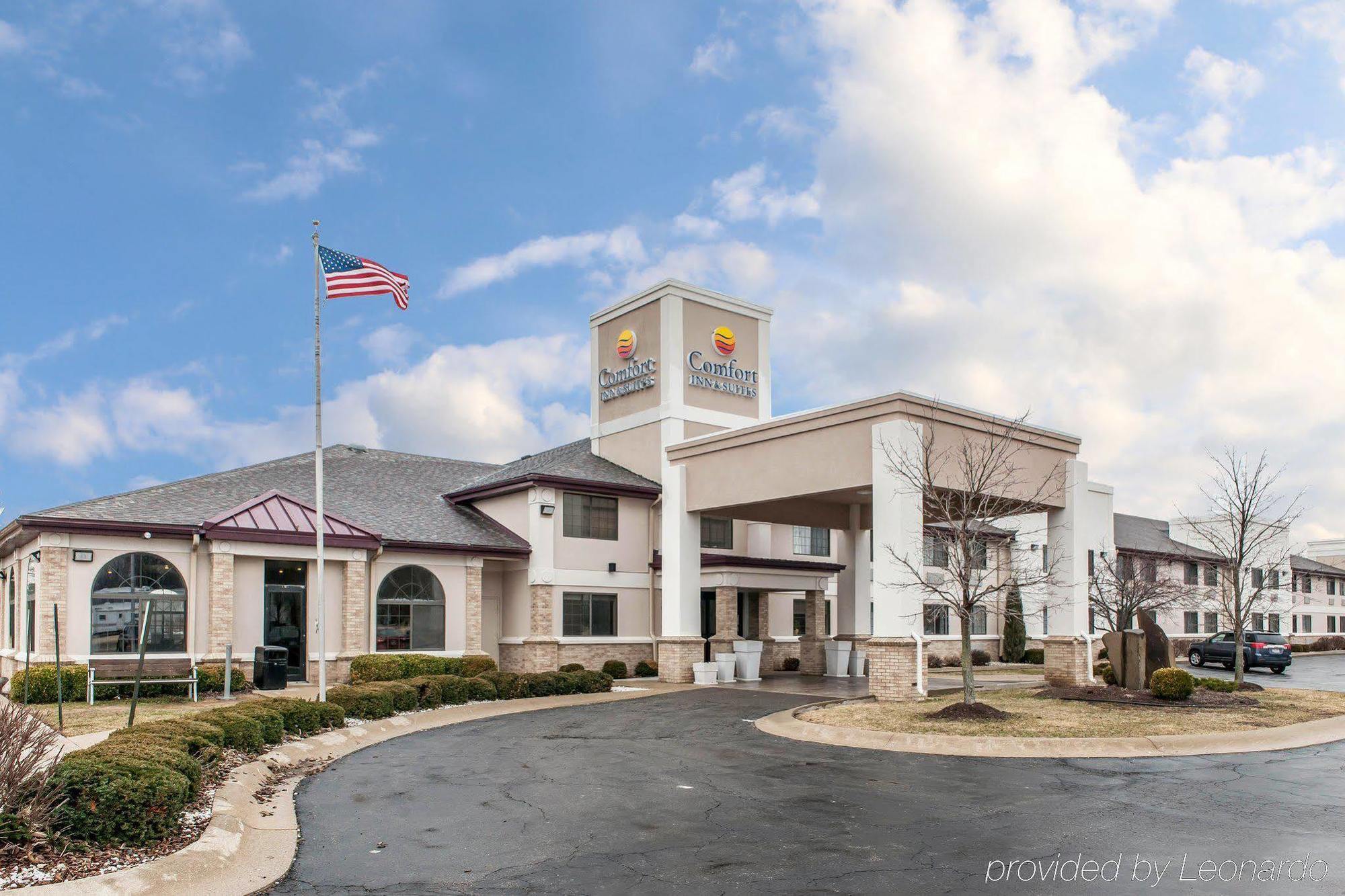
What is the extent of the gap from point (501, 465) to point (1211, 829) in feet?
113

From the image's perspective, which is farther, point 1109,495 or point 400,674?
point 1109,495

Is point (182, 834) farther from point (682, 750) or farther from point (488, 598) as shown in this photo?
point (488, 598)

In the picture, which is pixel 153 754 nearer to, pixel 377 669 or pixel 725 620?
pixel 377 669

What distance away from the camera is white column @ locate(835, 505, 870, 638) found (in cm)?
3450

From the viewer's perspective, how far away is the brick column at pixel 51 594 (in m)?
24.0

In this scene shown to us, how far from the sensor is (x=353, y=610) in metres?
27.8

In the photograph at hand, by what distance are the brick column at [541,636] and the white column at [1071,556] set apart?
47.2ft

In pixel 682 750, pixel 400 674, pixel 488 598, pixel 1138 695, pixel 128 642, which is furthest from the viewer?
pixel 488 598

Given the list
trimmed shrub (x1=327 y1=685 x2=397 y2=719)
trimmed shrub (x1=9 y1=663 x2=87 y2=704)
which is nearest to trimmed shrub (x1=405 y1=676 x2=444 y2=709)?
trimmed shrub (x1=327 y1=685 x2=397 y2=719)

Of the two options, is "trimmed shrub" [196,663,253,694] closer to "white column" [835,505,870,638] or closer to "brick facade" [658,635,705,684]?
"brick facade" [658,635,705,684]

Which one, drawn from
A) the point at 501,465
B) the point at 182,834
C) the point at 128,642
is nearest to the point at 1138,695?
the point at 182,834

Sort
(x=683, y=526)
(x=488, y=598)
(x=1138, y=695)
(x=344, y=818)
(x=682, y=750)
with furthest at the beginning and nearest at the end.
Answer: (x=488, y=598), (x=683, y=526), (x=1138, y=695), (x=682, y=750), (x=344, y=818)

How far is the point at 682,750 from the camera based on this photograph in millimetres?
16250

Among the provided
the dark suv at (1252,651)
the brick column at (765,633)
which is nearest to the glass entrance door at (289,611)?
the brick column at (765,633)
